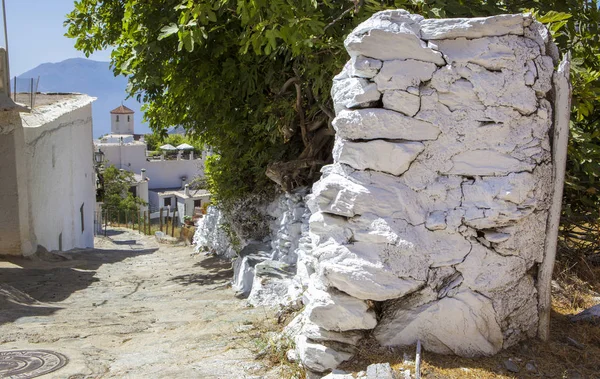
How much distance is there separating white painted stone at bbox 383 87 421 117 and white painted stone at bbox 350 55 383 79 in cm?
15

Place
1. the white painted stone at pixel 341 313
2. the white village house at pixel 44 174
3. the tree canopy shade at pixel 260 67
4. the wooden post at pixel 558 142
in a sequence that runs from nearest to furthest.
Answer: the white painted stone at pixel 341 313 → the wooden post at pixel 558 142 → the tree canopy shade at pixel 260 67 → the white village house at pixel 44 174

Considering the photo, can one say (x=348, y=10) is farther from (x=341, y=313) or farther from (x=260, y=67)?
(x=341, y=313)

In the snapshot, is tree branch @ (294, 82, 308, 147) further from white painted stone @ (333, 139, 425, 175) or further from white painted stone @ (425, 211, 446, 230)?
white painted stone @ (425, 211, 446, 230)

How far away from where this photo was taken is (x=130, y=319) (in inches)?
245

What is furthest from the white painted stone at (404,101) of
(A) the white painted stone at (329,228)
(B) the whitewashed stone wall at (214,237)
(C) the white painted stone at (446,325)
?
(B) the whitewashed stone wall at (214,237)

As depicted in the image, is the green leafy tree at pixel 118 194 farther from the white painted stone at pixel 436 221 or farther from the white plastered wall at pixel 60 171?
the white painted stone at pixel 436 221

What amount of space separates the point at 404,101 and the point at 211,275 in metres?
6.34

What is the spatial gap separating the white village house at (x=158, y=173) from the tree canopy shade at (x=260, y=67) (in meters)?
28.1

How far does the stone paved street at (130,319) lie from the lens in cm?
428

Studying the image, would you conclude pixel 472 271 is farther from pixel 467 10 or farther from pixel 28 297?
pixel 28 297

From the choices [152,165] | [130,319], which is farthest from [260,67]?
[152,165]

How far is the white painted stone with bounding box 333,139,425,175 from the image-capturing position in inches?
138

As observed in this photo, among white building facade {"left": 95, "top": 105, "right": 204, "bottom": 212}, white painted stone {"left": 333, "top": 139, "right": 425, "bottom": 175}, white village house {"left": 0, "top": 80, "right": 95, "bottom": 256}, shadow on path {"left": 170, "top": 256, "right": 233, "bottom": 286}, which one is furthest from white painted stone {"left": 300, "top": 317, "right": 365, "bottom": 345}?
white building facade {"left": 95, "top": 105, "right": 204, "bottom": 212}

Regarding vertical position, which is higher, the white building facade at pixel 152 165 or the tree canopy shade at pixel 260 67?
the tree canopy shade at pixel 260 67
